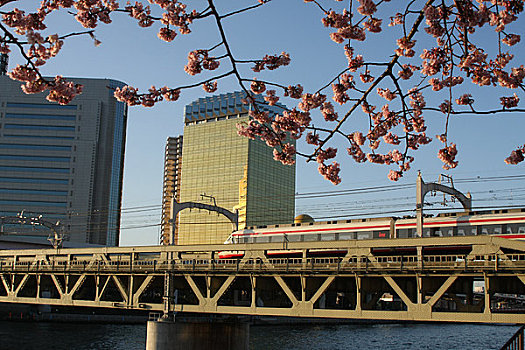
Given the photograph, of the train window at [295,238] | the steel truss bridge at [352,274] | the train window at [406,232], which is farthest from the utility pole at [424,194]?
the train window at [295,238]

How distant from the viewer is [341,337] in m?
77.1

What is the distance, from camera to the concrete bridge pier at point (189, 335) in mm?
39688

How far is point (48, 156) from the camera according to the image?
157375mm

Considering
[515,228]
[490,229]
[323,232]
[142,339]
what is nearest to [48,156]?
[142,339]

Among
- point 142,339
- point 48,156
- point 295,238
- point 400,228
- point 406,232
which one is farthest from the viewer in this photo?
point 48,156

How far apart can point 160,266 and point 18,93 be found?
13515 cm

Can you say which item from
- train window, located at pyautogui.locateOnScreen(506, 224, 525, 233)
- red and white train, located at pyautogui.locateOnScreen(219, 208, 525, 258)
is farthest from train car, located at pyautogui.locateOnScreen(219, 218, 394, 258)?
train window, located at pyautogui.locateOnScreen(506, 224, 525, 233)

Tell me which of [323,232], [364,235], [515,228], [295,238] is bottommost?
[295,238]

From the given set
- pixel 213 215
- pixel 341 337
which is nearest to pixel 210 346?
pixel 341 337

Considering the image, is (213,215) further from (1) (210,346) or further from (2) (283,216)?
(1) (210,346)

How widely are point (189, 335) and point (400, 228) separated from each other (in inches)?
666

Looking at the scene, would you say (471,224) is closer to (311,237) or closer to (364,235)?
(364,235)

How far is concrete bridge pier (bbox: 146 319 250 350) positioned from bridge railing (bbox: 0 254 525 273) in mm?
3867

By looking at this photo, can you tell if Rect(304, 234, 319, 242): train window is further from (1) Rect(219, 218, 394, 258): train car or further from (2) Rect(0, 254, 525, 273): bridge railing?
(2) Rect(0, 254, 525, 273): bridge railing
